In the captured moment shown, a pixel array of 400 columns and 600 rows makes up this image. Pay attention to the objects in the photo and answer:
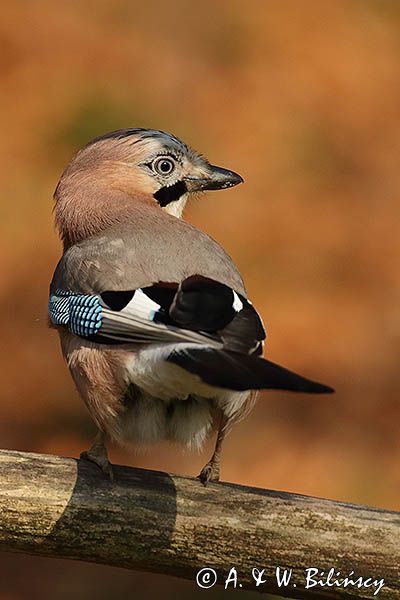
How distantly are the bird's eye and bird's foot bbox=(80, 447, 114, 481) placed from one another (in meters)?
1.46

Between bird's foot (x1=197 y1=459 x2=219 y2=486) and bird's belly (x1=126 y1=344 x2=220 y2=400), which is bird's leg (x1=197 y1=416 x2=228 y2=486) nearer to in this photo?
bird's foot (x1=197 y1=459 x2=219 y2=486)

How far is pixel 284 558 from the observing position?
408 centimetres

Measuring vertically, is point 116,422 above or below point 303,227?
below

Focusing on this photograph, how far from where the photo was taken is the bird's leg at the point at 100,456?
4305 millimetres

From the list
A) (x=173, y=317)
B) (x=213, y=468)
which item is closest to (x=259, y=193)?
(x=213, y=468)

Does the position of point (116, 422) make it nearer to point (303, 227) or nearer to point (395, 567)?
point (395, 567)

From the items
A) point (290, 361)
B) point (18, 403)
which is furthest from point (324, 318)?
point (18, 403)

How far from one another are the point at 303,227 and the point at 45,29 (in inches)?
163

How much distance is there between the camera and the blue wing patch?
4246mm

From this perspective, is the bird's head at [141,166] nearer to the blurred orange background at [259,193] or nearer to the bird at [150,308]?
the bird at [150,308]

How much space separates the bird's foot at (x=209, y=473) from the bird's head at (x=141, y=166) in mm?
1377

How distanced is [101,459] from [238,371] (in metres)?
1.08

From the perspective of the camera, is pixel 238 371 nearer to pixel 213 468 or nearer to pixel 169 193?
pixel 213 468

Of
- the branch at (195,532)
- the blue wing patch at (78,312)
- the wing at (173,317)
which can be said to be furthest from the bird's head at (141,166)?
the branch at (195,532)
